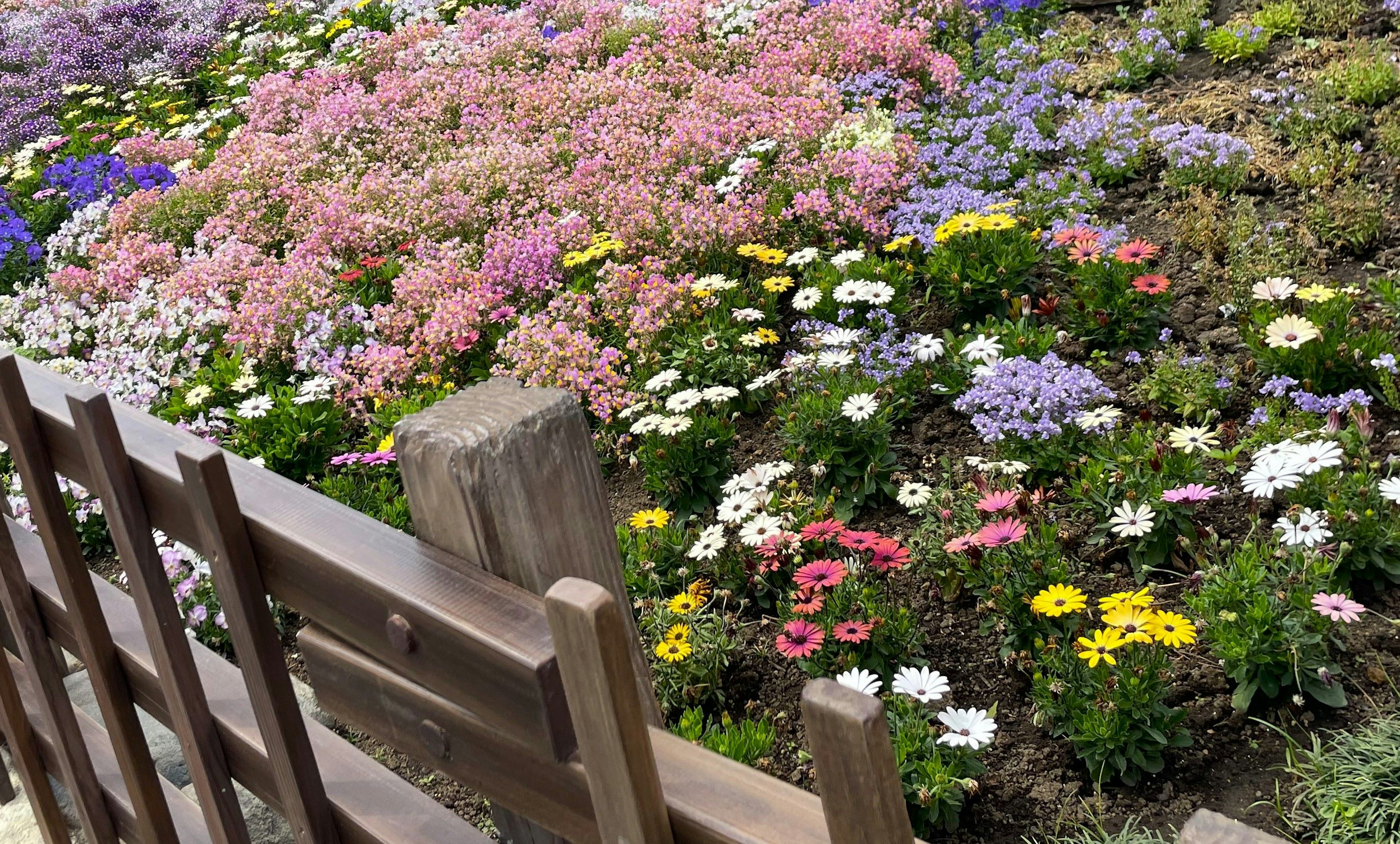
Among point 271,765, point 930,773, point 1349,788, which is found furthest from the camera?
point 930,773

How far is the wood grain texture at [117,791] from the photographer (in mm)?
2613

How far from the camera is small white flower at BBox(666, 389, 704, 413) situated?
A: 13.9 ft

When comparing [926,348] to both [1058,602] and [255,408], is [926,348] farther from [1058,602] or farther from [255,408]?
[255,408]

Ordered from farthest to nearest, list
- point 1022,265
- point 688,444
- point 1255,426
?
point 1022,265
point 688,444
point 1255,426

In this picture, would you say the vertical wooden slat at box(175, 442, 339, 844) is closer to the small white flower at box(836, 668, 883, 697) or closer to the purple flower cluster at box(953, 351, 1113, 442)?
the small white flower at box(836, 668, 883, 697)

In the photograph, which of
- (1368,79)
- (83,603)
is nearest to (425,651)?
(83,603)

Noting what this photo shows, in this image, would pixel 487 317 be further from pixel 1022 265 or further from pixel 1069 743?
pixel 1069 743

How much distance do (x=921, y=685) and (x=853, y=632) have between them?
0.26 metres

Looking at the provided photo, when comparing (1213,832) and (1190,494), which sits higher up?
(1213,832)

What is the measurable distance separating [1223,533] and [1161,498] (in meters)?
0.25

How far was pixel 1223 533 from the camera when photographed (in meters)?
3.50

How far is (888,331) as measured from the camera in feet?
15.2

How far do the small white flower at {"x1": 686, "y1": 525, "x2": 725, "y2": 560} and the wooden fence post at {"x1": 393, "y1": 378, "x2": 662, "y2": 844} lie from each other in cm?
212

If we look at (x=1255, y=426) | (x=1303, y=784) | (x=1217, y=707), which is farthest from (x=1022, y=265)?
(x=1303, y=784)
